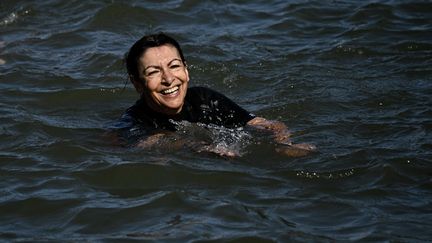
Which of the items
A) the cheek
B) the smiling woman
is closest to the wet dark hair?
the smiling woman

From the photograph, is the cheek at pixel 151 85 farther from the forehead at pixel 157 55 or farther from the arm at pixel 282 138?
the arm at pixel 282 138

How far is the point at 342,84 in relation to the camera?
8.40m

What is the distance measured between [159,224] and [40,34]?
18.0 ft

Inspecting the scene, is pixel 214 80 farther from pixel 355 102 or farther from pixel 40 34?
pixel 40 34

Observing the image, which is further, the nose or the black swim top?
the black swim top

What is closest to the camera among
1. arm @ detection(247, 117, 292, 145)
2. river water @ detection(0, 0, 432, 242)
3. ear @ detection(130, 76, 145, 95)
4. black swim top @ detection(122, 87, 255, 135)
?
river water @ detection(0, 0, 432, 242)

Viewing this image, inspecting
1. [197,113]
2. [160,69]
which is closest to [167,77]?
[160,69]

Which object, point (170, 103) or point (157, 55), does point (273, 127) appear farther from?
point (157, 55)

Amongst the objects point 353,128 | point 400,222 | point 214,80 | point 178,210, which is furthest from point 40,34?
point 400,222

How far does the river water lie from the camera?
547 centimetres

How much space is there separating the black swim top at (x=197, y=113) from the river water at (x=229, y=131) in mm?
165

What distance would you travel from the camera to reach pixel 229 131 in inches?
273

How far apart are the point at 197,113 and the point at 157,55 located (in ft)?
2.16

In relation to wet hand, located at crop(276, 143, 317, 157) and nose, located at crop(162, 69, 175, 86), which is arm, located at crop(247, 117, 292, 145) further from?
nose, located at crop(162, 69, 175, 86)
